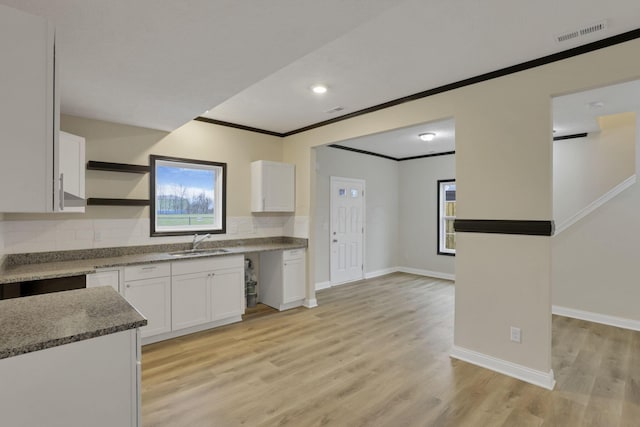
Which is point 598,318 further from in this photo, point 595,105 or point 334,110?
point 334,110

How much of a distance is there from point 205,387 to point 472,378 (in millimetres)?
2237

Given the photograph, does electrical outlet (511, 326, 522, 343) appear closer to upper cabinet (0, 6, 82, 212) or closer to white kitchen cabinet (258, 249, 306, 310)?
white kitchen cabinet (258, 249, 306, 310)

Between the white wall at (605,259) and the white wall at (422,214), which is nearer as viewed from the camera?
the white wall at (605,259)

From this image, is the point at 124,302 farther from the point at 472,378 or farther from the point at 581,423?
the point at 581,423

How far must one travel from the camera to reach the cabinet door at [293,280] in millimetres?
4508

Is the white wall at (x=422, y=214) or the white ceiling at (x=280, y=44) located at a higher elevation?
the white ceiling at (x=280, y=44)

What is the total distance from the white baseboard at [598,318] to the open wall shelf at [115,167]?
5.77 meters

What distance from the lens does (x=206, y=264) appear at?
3.72 meters

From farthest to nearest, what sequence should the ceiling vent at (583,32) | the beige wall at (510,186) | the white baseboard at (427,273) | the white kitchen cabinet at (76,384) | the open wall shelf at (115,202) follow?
the white baseboard at (427,273) < the open wall shelf at (115,202) < the beige wall at (510,186) < the ceiling vent at (583,32) < the white kitchen cabinet at (76,384)

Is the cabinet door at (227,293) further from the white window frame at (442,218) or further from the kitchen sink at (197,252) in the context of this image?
the white window frame at (442,218)

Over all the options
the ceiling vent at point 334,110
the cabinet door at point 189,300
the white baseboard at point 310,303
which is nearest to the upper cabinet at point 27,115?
the cabinet door at point 189,300

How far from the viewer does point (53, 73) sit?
136 centimetres

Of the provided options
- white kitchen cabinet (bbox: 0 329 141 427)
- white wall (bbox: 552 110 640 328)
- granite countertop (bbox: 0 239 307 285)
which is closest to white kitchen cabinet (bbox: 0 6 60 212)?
white kitchen cabinet (bbox: 0 329 141 427)

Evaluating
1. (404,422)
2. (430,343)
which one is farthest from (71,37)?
(430,343)
